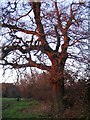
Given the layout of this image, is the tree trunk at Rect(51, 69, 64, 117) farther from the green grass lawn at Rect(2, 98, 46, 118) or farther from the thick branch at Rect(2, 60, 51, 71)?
the green grass lawn at Rect(2, 98, 46, 118)

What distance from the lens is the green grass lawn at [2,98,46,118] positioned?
19.7 ft

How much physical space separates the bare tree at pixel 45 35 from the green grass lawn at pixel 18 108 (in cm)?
57

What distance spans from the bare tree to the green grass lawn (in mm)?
573

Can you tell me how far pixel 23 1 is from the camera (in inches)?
229

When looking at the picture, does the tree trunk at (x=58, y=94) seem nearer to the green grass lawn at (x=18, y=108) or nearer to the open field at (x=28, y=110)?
the open field at (x=28, y=110)

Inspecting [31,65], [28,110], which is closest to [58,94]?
[28,110]

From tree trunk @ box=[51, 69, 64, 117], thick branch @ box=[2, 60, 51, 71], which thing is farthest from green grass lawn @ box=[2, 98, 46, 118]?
thick branch @ box=[2, 60, 51, 71]

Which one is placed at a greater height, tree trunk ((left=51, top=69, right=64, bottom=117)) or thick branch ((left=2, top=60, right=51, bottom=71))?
thick branch ((left=2, top=60, right=51, bottom=71))

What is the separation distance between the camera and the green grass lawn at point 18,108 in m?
6.00

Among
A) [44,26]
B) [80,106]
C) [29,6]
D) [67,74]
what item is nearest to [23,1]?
[29,6]

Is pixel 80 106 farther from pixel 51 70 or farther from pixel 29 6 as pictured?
pixel 29 6

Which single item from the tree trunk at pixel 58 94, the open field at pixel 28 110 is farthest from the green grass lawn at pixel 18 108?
the tree trunk at pixel 58 94

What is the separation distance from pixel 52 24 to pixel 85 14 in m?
0.63

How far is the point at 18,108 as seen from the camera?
6094 millimetres
